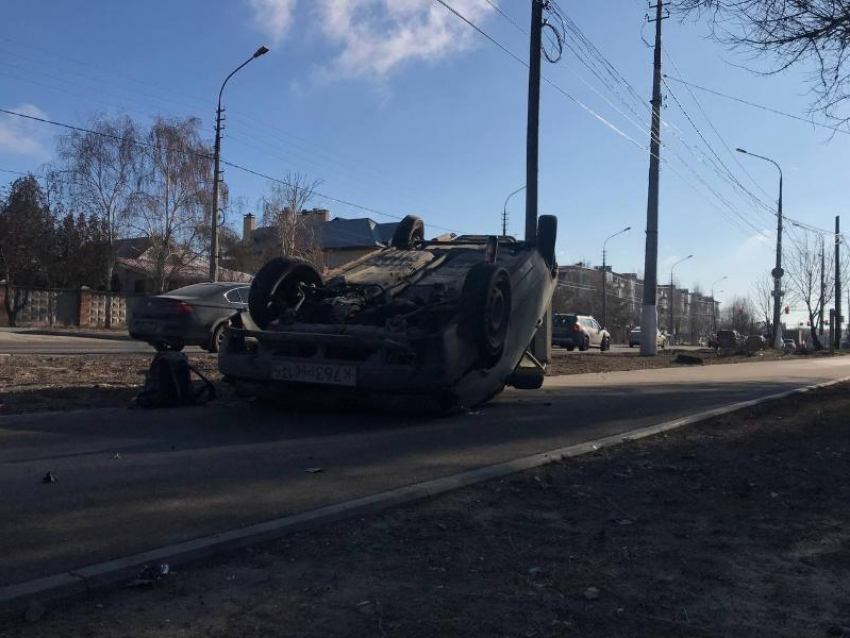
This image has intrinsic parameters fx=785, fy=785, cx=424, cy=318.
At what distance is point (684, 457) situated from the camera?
6375mm

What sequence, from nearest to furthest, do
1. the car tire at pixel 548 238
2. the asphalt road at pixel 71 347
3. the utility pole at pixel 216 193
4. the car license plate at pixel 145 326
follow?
the car tire at pixel 548 238
the car license plate at pixel 145 326
the asphalt road at pixel 71 347
the utility pole at pixel 216 193

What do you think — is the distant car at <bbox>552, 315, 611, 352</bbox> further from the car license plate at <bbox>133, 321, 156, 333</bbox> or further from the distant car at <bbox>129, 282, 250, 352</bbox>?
the car license plate at <bbox>133, 321, 156, 333</bbox>

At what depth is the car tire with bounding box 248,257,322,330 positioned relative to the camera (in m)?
8.02

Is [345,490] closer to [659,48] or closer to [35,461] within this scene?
[35,461]

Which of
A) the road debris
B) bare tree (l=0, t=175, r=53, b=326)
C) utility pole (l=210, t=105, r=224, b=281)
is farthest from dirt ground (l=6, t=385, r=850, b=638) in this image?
bare tree (l=0, t=175, r=53, b=326)

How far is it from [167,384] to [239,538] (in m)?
4.32

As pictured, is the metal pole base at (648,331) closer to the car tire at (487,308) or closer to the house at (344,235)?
the car tire at (487,308)

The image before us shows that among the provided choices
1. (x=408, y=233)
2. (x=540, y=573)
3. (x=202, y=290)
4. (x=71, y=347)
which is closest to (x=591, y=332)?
(x=71, y=347)

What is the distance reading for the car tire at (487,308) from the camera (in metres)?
7.36

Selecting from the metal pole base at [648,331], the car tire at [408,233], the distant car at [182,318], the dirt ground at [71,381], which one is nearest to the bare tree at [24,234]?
the distant car at [182,318]

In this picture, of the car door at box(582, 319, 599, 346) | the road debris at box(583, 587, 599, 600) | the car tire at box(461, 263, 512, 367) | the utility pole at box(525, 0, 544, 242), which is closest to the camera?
the road debris at box(583, 587, 599, 600)

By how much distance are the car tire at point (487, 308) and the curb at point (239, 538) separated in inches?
59.6

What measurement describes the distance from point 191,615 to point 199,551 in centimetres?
60

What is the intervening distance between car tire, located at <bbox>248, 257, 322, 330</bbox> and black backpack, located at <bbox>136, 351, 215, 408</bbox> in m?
0.87
